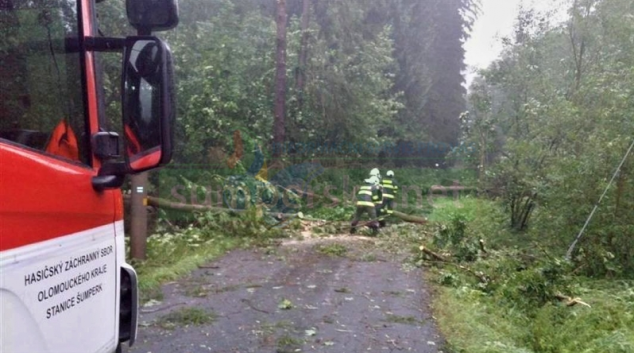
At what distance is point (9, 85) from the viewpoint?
2.39 metres

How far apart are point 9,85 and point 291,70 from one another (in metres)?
20.2

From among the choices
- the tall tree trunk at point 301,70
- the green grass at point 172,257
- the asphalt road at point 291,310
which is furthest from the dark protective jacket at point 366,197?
the tall tree trunk at point 301,70

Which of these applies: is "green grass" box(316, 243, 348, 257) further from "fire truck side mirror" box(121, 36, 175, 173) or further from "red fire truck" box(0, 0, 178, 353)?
"fire truck side mirror" box(121, 36, 175, 173)

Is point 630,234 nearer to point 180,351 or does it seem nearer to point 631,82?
point 631,82

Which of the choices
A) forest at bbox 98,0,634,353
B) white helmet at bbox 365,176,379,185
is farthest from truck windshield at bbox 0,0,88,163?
white helmet at bbox 365,176,379,185

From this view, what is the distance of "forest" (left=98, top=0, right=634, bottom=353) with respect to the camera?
8062mm

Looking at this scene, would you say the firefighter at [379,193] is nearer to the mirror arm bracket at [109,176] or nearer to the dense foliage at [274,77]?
the dense foliage at [274,77]

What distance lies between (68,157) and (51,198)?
356mm

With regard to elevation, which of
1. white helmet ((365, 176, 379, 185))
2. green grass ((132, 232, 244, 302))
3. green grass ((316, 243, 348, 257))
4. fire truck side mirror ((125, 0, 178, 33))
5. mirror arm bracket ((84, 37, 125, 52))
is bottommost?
green grass ((316, 243, 348, 257))

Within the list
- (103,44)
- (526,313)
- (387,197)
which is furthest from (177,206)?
(103,44)

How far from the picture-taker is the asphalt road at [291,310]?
611cm

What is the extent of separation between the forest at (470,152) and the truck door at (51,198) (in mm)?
2767

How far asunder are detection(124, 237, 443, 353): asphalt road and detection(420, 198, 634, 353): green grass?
0.36 meters

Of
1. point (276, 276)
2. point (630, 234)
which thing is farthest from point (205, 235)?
point (630, 234)
